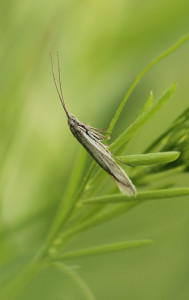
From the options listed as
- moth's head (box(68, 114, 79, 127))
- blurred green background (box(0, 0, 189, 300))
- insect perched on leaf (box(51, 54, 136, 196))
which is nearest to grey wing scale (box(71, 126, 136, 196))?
insect perched on leaf (box(51, 54, 136, 196))

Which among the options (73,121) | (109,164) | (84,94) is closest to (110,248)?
(109,164)

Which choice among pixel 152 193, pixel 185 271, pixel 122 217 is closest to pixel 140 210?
pixel 122 217

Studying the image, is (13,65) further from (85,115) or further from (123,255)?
(123,255)

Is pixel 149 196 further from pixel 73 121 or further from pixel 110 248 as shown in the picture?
pixel 73 121

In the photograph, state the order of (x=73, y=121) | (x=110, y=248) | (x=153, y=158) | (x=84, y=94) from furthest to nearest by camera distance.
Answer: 1. (x=84, y=94)
2. (x=73, y=121)
3. (x=110, y=248)
4. (x=153, y=158)

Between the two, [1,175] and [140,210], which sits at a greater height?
[1,175]

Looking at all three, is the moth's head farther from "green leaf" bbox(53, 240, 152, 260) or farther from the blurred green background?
"green leaf" bbox(53, 240, 152, 260)
